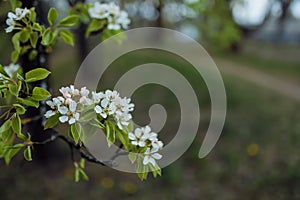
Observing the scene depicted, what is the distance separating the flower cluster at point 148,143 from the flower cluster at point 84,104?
0.10 m

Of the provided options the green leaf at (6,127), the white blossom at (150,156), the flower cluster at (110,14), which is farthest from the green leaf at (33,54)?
the white blossom at (150,156)

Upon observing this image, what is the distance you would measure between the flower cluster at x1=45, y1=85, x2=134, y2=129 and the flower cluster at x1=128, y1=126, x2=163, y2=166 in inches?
4.1

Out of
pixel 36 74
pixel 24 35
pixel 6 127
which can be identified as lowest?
pixel 6 127

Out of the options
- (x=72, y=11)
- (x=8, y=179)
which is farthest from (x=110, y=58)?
(x=72, y=11)

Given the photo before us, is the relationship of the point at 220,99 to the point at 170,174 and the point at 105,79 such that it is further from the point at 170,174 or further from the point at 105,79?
the point at 105,79

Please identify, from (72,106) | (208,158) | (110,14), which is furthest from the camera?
(208,158)

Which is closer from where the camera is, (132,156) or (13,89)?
→ (13,89)

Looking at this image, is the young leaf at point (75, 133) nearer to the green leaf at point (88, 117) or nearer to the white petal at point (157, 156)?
the green leaf at point (88, 117)

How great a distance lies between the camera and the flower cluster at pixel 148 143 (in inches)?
50.5

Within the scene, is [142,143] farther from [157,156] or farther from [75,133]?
[75,133]

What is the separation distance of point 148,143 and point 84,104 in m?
0.32

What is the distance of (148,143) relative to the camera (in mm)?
1336

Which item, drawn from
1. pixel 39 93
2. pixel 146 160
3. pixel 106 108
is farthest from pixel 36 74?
pixel 146 160

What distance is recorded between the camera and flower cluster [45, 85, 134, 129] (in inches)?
44.8
